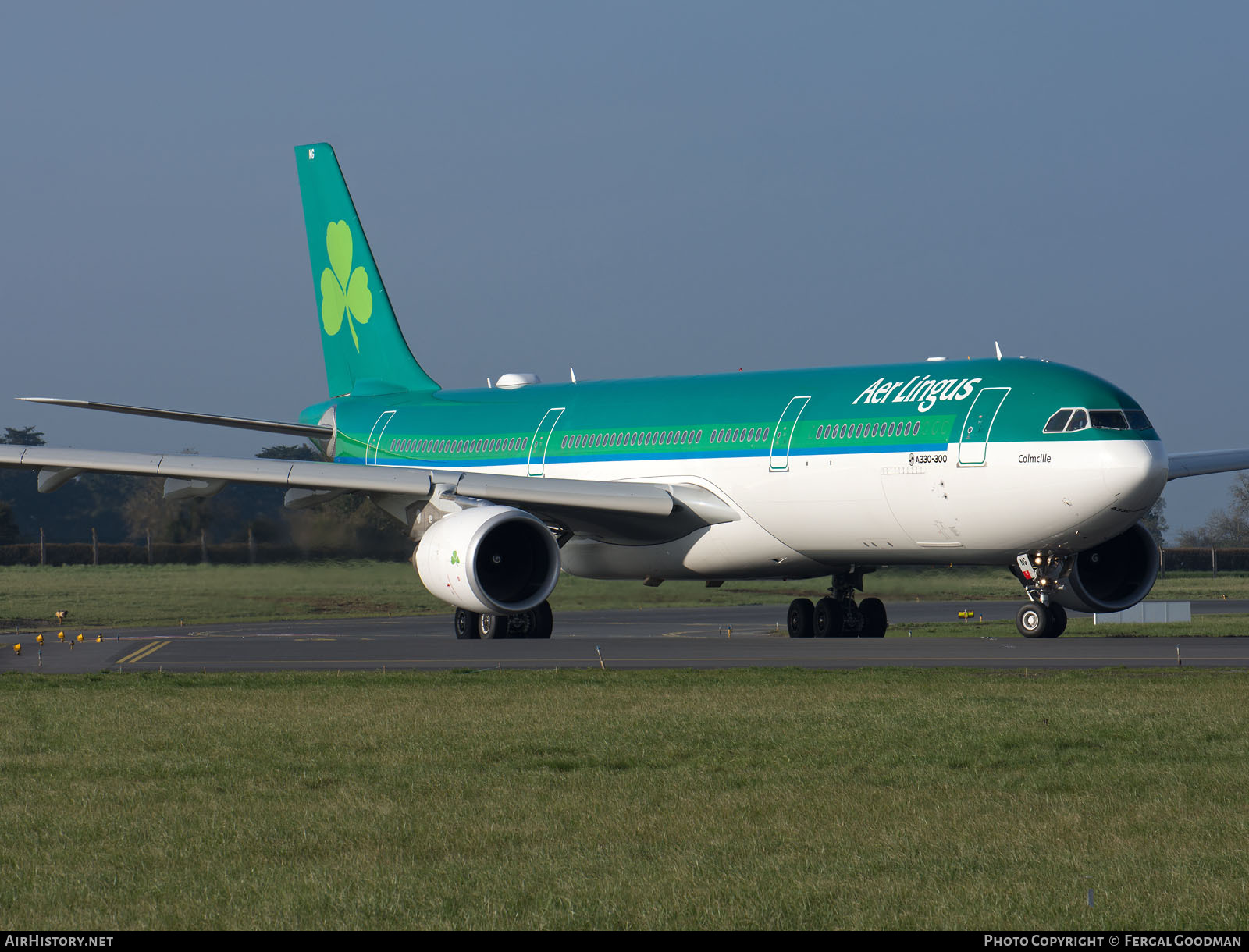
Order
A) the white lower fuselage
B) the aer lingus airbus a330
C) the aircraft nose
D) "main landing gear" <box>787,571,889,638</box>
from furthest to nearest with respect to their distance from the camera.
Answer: "main landing gear" <box>787,571,889,638</box>
the aer lingus airbus a330
the white lower fuselage
the aircraft nose

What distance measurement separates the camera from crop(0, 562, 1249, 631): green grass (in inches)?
1024

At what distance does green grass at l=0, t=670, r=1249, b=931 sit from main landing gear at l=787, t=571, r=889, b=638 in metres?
10.3

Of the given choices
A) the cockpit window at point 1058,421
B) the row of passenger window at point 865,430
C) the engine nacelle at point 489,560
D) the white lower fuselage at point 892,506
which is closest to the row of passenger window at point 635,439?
the white lower fuselage at point 892,506

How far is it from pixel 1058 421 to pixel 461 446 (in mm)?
11338

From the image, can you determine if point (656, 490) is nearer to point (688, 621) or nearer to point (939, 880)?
point (688, 621)

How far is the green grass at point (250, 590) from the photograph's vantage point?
2600 centimetres

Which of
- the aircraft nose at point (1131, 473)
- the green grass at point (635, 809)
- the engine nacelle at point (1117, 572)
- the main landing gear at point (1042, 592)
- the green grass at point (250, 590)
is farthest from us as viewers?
the green grass at point (250, 590)

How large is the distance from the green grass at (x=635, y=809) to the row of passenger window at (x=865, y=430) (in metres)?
7.05

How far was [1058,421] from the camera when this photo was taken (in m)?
19.2

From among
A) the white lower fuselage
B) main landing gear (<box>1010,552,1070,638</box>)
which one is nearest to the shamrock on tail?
the white lower fuselage

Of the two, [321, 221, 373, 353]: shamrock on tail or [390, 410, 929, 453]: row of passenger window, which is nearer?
[390, 410, 929, 453]: row of passenger window

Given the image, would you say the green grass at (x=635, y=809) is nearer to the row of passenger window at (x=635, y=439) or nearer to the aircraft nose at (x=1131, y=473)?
the aircraft nose at (x=1131, y=473)

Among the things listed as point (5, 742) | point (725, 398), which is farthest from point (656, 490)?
point (5, 742)

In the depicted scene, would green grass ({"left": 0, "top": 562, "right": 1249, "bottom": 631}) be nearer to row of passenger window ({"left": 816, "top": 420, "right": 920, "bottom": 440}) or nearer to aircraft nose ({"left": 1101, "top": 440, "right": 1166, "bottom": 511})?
row of passenger window ({"left": 816, "top": 420, "right": 920, "bottom": 440})
